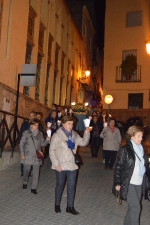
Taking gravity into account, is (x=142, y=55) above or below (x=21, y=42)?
above

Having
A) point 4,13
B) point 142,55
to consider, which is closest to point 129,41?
point 142,55

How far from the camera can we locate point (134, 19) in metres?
24.3

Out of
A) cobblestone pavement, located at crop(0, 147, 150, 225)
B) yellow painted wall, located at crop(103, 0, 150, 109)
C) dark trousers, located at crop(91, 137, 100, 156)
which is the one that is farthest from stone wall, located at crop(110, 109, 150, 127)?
cobblestone pavement, located at crop(0, 147, 150, 225)

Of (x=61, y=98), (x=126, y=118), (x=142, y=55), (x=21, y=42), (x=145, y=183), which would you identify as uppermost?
(x=142, y=55)

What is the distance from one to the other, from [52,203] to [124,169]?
2353mm

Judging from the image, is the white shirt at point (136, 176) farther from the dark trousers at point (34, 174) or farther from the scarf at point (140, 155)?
the dark trousers at point (34, 174)

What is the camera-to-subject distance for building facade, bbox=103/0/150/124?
76.8 feet

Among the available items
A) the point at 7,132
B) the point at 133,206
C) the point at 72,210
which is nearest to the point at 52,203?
the point at 72,210

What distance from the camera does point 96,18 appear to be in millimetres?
37875

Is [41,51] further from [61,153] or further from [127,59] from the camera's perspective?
[61,153]

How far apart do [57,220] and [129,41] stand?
21.2m

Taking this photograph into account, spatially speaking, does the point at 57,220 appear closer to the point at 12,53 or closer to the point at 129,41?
the point at 12,53

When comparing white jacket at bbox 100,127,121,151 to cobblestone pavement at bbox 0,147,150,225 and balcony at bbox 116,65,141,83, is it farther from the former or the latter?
balcony at bbox 116,65,141,83

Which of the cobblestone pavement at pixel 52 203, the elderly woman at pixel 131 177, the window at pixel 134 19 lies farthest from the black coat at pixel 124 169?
the window at pixel 134 19
